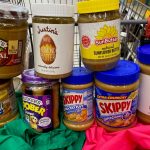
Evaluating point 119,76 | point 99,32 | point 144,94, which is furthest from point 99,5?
point 144,94

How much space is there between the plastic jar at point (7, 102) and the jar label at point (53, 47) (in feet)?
0.37

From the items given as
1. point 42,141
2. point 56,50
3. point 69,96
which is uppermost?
point 56,50

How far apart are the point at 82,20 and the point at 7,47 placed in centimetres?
19

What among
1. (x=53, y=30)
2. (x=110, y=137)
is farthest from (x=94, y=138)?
(x=53, y=30)

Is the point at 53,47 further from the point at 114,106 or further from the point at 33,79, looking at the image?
the point at 114,106

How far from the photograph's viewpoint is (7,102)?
2.05ft

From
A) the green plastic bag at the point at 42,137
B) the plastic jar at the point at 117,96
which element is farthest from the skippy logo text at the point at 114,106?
the green plastic bag at the point at 42,137

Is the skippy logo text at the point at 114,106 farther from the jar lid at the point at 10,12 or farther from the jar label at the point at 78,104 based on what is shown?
the jar lid at the point at 10,12

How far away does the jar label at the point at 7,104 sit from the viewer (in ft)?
2.01

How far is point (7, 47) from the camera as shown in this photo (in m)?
0.56

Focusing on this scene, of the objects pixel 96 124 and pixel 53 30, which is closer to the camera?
pixel 53 30

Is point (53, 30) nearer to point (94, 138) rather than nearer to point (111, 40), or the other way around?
point (111, 40)

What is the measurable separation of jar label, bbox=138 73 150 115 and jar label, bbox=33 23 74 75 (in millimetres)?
207

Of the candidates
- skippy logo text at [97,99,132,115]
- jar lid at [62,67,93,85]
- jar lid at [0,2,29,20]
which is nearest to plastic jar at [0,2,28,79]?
jar lid at [0,2,29,20]
